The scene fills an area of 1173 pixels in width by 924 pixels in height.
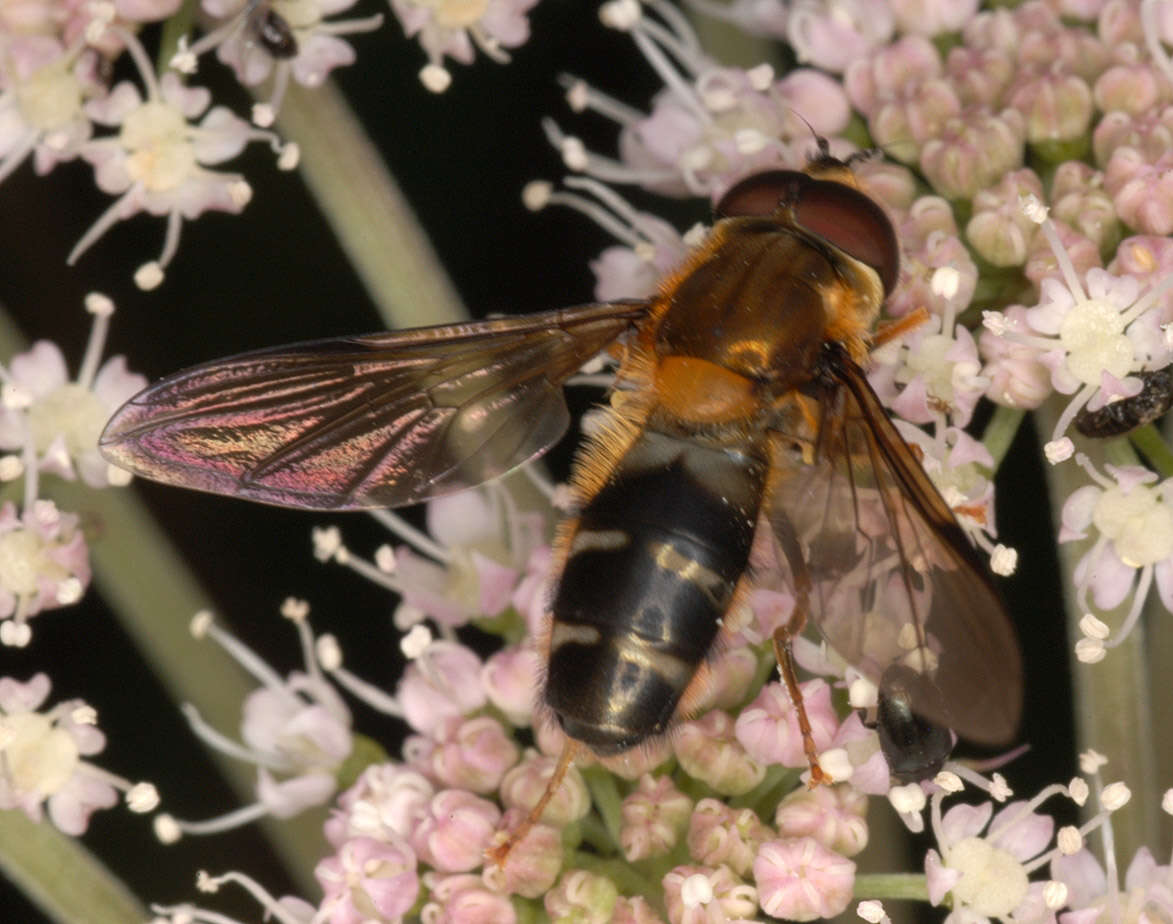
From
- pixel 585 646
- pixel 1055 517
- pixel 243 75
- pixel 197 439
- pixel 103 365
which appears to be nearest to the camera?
pixel 585 646

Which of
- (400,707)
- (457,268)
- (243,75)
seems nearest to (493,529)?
(400,707)

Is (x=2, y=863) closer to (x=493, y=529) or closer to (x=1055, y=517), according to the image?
(x=493, y=529)

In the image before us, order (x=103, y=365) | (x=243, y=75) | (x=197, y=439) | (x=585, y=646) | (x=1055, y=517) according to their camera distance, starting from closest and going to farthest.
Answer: (x=585, y=646) < (x=197, y=439) < (x=1055, y=517) < (x=243, y=75) < (x=103, y=365)

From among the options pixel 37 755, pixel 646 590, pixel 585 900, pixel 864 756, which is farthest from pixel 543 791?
pixel 37 755

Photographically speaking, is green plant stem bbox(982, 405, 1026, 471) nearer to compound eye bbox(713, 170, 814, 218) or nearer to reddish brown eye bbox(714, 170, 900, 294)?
reddish brown eye bbox(714, 170, 900, 294)

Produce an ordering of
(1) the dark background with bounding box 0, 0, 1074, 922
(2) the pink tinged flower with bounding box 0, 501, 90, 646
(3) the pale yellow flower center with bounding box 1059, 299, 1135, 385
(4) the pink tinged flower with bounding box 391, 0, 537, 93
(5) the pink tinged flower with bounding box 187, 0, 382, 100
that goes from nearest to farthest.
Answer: (3) the pale yellow flower center with bounding box 1059, 299, 1135, 385, (2) the pink tinged flower with bounding box 0, 501, 90, 646, (5) the pink tinged flower with bounding box 187, 0, 382, 100, (4) the pink tinged flower with bounding box 391, 0, 537, 93, (1) the dark background with bounding box 0, 0, 1074, 922

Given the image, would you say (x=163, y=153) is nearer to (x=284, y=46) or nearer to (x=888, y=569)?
(x=284, y=46)

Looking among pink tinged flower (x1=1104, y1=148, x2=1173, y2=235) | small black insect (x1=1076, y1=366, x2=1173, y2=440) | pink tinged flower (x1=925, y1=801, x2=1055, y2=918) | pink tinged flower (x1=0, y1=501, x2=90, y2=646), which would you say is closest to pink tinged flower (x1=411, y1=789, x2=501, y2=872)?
pink tinged flower (x1=925, y1=801, x2=1055, y2=918)
